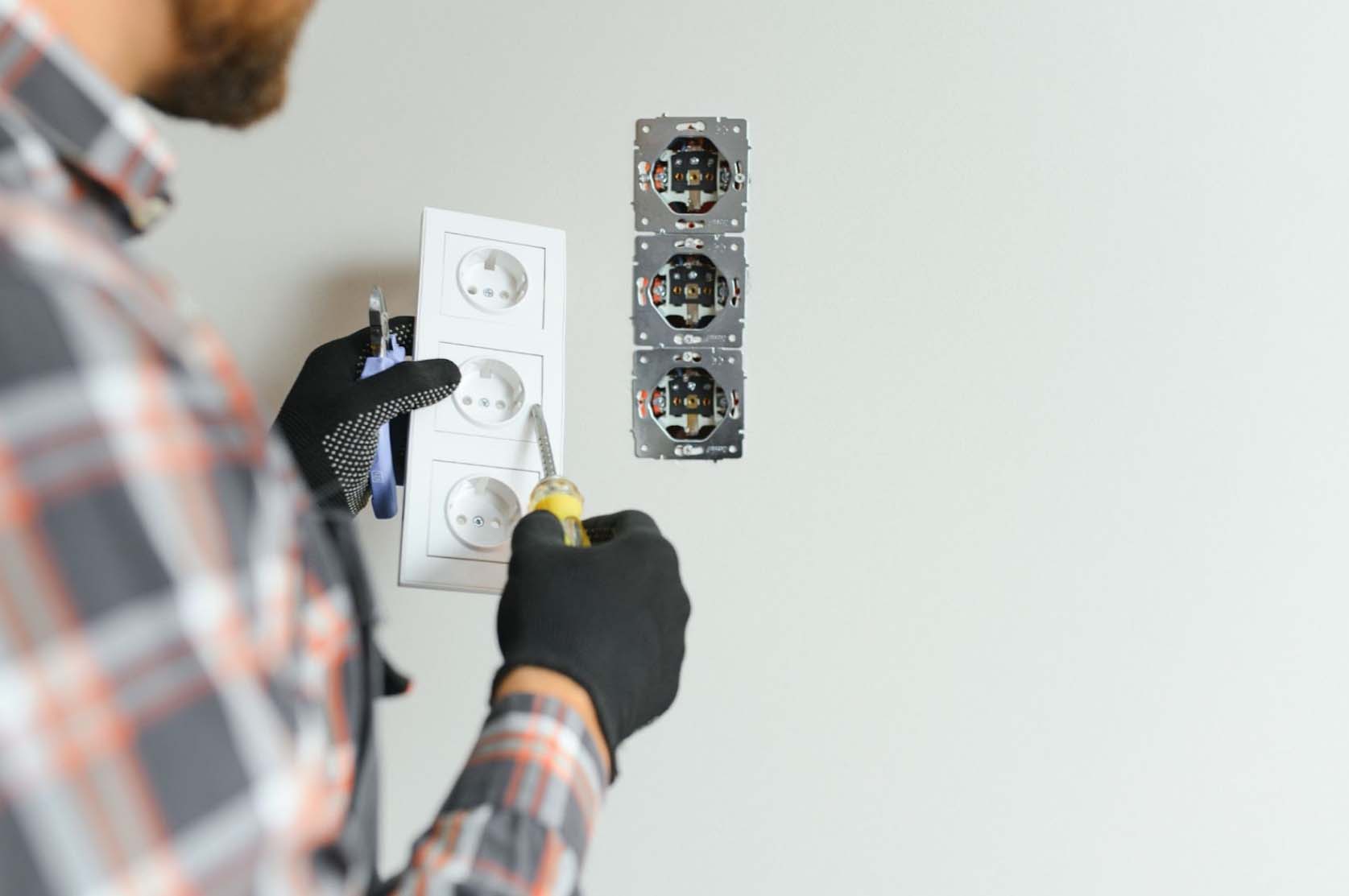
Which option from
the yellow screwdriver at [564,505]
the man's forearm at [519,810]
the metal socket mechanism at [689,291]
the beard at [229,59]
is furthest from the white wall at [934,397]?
the beard at [229,59]

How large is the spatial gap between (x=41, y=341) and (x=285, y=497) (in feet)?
0.32

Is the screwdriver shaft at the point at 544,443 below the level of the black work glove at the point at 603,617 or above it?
above

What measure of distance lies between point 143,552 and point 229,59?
232 mm

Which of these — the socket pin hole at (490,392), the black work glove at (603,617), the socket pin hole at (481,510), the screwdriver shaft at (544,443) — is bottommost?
the black work glove at (603,617)

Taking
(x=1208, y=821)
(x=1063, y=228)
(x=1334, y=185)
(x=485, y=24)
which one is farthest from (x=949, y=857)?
(x=485, y=24)

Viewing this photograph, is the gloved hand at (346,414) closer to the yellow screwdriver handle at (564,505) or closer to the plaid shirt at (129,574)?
the yellow screwdriver handle at (564,505)

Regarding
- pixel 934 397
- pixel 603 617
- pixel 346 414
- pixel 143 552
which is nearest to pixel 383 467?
pixel 346 414

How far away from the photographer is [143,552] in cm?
36

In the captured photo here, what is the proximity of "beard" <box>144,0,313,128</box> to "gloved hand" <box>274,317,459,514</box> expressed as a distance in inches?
16.1

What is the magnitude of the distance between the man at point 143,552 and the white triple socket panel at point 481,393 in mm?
445

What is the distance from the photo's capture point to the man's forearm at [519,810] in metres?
0.54

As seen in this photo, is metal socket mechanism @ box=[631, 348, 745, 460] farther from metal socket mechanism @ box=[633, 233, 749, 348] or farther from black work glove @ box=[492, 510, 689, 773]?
black work glove @ box=[492, 510, 689, 773]

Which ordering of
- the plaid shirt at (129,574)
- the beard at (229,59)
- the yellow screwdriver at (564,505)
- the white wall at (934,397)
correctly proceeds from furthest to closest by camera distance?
the white wall at (934,397) < the yellow screwdriver at (564,505) < the beard at (229,59) < the plaid shirt at (129,574)

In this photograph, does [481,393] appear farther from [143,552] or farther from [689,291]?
[143,552]
